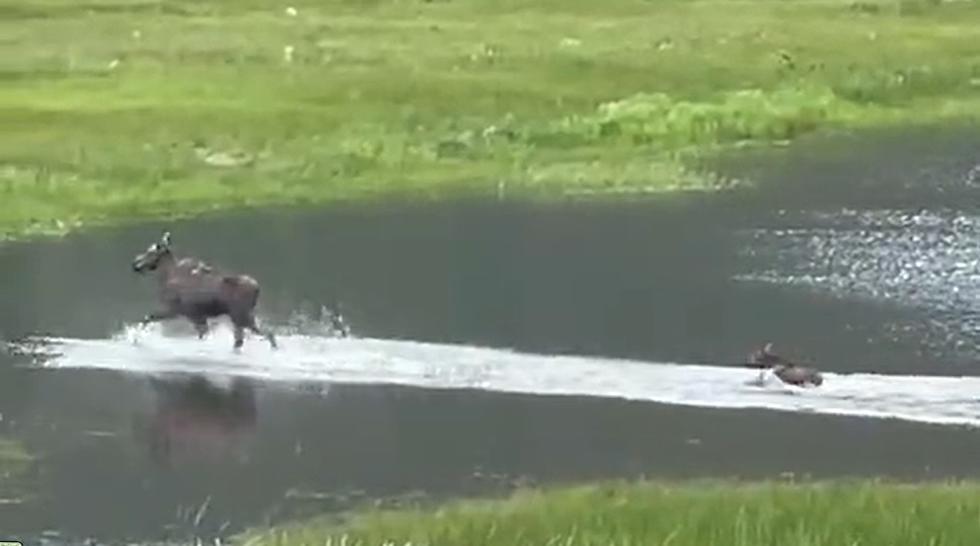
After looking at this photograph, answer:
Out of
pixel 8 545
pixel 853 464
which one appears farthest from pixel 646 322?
pixel 8 545

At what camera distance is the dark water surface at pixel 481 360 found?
66.2 feet

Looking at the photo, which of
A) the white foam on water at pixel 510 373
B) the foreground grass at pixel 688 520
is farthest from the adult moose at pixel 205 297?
the foreground grass at pixel 688 520

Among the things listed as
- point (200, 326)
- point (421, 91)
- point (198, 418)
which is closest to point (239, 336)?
point (200, 326)

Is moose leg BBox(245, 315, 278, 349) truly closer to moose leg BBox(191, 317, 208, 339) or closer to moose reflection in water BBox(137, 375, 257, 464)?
moose leg BBox(191, 317, 208, 339)

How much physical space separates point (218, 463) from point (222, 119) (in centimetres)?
2652

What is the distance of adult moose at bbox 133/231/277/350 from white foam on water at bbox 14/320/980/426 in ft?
1.09

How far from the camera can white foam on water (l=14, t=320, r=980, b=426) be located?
22.6 metres

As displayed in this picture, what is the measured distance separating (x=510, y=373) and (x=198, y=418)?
3724 millimetres

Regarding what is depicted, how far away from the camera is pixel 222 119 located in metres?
46.2

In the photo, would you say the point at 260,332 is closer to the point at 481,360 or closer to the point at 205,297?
the point at 205,297

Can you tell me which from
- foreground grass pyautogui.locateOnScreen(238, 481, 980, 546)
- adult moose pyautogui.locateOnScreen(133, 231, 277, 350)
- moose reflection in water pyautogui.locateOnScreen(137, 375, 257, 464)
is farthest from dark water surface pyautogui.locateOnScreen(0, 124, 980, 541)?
foreground grass pyautogui.locateOnScreen(238, 481, 980, 546)

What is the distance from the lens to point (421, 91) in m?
50.4

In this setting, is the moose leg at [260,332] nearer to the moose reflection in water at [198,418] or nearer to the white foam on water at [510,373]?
the white foam on water at [510,373]

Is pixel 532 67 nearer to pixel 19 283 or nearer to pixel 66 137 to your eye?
pixel 66 137
